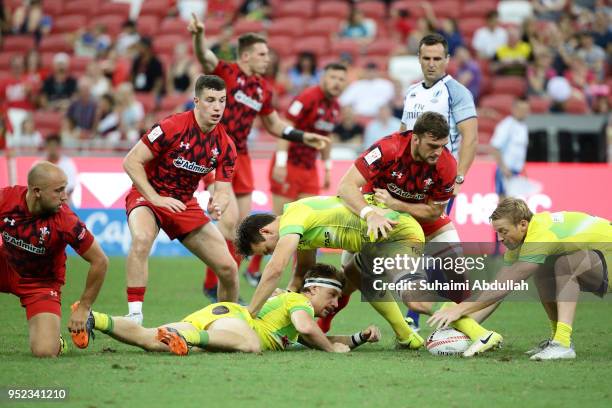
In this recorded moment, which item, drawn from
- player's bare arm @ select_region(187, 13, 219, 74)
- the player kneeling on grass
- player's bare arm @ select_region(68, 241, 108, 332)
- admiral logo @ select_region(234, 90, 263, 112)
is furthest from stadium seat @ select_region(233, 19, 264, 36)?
player's bare arm @ select_region(68, 241, 108, 332)

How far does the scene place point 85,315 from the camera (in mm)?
7246

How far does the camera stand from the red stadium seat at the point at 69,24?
23781 millimetres

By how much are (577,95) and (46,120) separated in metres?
10.1

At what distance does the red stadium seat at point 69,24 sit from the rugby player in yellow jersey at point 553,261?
17.7 m

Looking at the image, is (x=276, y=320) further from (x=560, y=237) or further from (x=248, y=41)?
(x=248, y=41)

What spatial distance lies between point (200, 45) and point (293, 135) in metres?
1.40

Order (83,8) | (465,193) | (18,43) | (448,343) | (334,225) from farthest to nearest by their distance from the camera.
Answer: (83,8)
(18,43)
(465,193)
(334,225)
(448,343)

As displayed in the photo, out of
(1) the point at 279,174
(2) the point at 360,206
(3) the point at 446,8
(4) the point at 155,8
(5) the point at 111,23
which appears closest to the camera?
(2) the point at 360,206

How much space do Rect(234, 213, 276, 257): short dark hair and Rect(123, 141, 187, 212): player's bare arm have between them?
0.74m

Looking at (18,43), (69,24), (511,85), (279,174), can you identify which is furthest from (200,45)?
(69,24)

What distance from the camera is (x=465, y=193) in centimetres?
1560

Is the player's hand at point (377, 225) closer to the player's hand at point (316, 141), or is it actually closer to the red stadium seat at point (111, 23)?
the player's hand at point (316, 141)

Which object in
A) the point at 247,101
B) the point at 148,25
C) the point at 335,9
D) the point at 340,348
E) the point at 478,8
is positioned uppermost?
the point at 335,9

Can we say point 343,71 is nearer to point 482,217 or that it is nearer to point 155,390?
point 482,217
